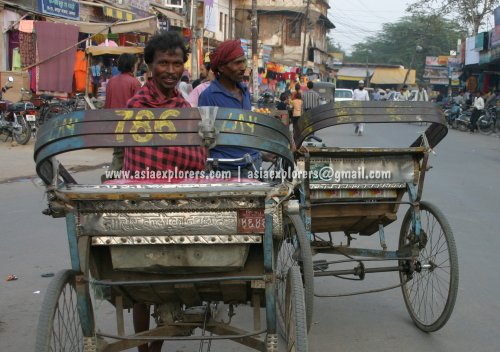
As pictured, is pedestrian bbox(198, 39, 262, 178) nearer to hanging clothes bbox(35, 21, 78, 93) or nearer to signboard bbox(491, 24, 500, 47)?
hanging clothes bbox(35, 21, 78, 93)

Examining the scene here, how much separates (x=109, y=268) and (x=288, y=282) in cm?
80

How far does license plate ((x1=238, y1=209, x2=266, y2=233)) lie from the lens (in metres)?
2.55

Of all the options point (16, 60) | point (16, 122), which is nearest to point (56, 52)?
point (16, 60)

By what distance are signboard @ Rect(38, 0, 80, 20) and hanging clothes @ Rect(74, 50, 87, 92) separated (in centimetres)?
143

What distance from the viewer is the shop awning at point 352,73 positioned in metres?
67.3

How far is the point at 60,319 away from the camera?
2727 millimetres

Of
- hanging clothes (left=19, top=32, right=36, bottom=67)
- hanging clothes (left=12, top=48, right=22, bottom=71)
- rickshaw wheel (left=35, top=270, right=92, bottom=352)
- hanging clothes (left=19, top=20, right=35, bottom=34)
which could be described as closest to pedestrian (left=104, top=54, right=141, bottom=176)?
rickshaw wheel (left=35, top=270, right=92, bottom=352)

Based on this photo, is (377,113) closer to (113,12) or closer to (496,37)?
(113,12)

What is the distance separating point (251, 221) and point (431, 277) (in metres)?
2.51

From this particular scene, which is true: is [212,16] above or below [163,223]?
above

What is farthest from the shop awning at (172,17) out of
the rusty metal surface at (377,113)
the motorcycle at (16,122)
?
the rusty metal surface at (377,113)

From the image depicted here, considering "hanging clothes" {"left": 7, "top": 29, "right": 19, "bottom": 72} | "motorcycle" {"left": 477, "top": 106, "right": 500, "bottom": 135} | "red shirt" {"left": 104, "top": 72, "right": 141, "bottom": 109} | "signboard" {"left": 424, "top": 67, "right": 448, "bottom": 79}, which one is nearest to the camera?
"red shirt" {"left": 104, "top": 72, "right": 141, "bottom": 109}

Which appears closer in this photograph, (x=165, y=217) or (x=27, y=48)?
(x=165, y=217)

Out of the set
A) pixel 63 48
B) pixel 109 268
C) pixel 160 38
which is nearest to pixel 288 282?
pixel 109 268
